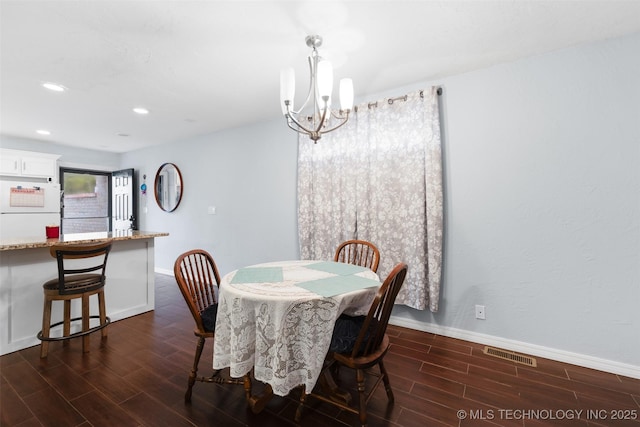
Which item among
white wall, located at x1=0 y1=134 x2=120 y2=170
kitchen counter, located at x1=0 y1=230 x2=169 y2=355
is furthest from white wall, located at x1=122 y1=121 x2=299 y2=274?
kitchen counter, located at x1=0 y1=230 x2=169 y2=355

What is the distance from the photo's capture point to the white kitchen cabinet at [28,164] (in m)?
4.09

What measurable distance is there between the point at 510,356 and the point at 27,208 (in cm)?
629

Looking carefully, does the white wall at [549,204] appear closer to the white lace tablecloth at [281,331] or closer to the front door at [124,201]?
the white lace tablecloth at [281,331]

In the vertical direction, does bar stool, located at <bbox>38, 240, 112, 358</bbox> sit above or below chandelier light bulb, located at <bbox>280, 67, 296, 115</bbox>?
below

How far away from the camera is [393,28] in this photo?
6.23ft

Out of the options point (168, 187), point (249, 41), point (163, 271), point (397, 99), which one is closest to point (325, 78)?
point (249, 41)

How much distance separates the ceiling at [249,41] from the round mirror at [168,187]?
1820mm

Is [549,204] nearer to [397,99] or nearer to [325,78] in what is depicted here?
[397,99]

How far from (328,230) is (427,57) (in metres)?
1.83

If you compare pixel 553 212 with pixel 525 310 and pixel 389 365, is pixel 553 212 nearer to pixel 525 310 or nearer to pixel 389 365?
pixel 525 310

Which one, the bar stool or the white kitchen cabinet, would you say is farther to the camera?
the white kitchen cabinet

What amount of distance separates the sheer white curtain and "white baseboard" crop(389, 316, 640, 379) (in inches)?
9.8

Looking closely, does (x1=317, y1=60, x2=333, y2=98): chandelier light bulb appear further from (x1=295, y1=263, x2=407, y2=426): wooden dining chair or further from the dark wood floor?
the dark wood floor

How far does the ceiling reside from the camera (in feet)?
5.61
